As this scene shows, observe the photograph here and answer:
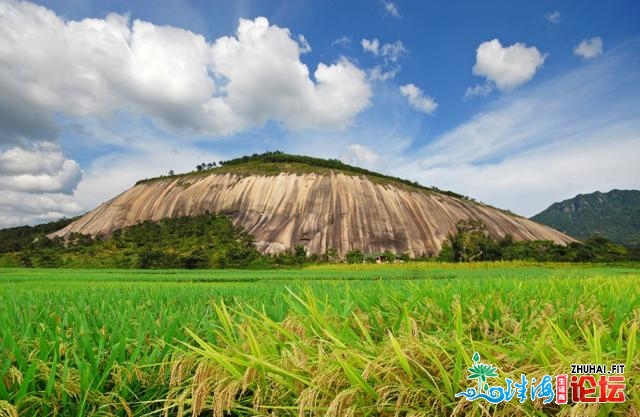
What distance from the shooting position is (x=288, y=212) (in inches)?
3219

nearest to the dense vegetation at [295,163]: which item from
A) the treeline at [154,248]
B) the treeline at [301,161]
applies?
the treeline at [301,161]

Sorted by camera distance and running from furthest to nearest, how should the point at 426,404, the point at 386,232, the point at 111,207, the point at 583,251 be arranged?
the point at 111,207, the point at 386,232, the point at 583,251, the point at 426,404

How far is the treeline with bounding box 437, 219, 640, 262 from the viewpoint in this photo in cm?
6650

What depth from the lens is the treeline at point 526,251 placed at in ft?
218

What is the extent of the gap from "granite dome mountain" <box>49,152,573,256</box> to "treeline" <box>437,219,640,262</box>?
4.81 m

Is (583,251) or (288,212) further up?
(288,212)

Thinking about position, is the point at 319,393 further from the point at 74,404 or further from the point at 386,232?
the point at 386,232

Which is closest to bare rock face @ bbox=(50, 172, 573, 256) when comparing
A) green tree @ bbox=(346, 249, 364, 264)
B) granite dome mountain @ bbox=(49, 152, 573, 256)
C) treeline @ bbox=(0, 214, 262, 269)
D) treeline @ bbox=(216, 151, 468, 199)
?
granite dome mountain @ bbox=(49, 152, 573, 256)

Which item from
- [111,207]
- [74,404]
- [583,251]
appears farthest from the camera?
[111,207]

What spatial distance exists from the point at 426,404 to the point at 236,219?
83.7 m

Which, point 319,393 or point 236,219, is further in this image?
point 236,219

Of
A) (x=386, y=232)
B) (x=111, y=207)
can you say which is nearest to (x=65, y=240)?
(x=111, y=207)

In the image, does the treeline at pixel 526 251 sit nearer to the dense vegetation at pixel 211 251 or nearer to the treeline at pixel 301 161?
the dense vegetation at pixel 211 251

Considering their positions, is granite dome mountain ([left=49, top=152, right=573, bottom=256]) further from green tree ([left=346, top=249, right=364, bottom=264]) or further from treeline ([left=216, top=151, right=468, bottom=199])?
treeline ([left=216, top=151, right=468, bottom=199])
